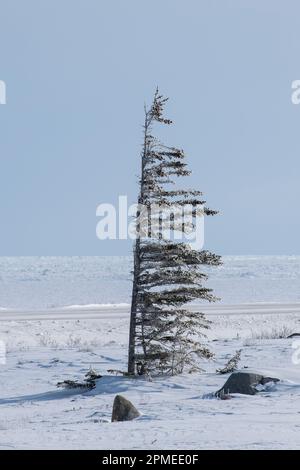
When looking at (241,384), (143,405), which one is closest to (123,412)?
(143,405)

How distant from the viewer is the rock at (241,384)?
16453mm

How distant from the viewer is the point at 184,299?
65.0 ft

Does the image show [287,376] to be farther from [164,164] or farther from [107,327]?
[107,327]

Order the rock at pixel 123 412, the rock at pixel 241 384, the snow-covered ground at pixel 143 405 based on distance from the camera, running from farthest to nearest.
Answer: the rock at pixel 241 384
the rock at pixel 123 412
the snow-covered ground at pixel 143 405

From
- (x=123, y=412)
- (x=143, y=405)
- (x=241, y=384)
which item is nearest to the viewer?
(x=123, y=412)

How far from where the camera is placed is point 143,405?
1570cm

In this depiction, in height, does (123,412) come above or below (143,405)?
above

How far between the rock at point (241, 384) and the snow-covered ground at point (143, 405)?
34 cm

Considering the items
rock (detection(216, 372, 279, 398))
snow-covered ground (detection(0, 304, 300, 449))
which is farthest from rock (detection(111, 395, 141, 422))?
rock (detection(216, 372, 279, 398))

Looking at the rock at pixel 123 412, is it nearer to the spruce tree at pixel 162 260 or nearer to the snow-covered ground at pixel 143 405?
the snow-covered ground at pixel 143 405

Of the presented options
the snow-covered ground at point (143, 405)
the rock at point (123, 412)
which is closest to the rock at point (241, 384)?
the snow-covered ground at point (143, 405)

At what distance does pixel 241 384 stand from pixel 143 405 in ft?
7.18

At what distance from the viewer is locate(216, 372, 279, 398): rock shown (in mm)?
16453

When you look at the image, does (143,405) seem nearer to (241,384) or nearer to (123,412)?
(123,412)
